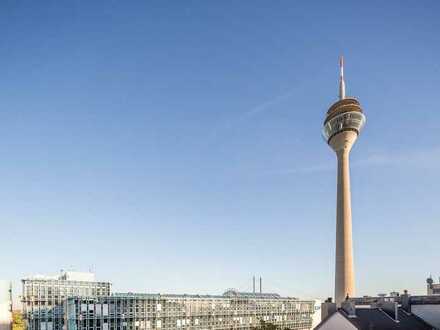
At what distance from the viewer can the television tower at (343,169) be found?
12400 centimetres

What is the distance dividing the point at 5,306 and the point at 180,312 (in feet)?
136

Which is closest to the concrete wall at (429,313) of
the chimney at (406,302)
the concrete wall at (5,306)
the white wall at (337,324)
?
the chimney at (406,302)

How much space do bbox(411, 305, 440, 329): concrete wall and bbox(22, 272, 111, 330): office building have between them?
6220 cm

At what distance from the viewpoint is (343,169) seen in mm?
131500

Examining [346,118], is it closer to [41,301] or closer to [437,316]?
[437,316]

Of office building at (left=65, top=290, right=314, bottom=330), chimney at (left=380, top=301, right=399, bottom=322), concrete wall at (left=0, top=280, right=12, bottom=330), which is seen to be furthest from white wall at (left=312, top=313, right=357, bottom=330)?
concrete wall at (left=0, top=280, right=12, bottom=330)

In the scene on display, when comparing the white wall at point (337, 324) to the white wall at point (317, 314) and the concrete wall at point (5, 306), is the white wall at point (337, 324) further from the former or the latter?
the concrete wall at point (5, 306)

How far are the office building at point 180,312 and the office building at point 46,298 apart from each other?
12.5ft

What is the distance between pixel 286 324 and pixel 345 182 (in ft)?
160

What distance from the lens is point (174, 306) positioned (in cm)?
8488

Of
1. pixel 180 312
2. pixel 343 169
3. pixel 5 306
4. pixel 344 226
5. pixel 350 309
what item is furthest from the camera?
pixel 343 169

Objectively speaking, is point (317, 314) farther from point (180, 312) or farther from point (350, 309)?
point (350, 309)

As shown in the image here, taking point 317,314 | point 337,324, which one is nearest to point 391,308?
point 337,324

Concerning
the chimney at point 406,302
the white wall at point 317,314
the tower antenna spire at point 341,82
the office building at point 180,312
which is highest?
the tower antenna spire at point 341,82
